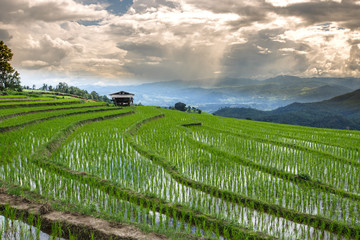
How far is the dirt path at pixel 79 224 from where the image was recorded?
313 centimetres

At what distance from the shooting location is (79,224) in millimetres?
3314

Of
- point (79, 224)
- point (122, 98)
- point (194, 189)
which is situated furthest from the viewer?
point (122, 98)

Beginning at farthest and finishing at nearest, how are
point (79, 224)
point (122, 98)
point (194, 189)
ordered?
point (122, 98), point (194, 189), point (79, 224)

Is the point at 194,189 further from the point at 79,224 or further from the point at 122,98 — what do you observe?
the point at 122,98

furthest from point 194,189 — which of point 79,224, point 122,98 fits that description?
point 122,98

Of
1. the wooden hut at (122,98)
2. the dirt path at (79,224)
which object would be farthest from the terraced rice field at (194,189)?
the wooden hut at (122,98)

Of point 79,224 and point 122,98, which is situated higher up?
point 122,98

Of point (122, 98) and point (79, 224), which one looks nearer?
point (79, 224)

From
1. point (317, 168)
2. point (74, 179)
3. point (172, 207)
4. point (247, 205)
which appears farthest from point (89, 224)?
point (317, 168)

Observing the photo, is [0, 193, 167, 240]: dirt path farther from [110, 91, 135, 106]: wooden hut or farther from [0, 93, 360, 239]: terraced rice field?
[110, 91, 135, 106]: wooden hut

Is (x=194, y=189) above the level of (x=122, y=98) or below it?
below

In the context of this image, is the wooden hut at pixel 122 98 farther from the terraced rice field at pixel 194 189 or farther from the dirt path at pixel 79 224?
the dirt path at pixel 79 224

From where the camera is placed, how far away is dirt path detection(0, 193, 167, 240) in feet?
10.3

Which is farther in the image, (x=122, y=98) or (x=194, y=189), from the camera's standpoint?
(x=122, y=98)
